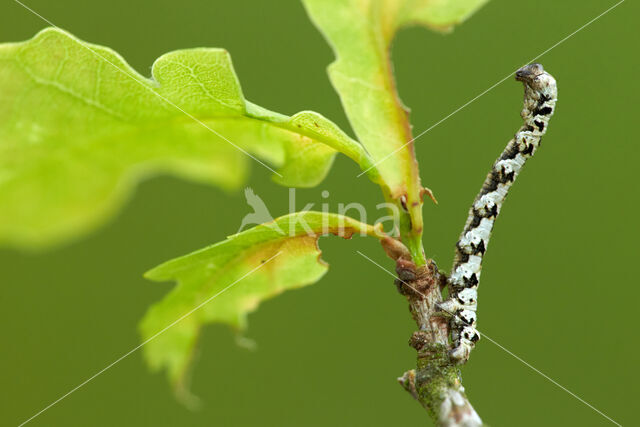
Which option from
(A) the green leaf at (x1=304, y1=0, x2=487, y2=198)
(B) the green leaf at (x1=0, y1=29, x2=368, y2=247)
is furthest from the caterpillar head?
(B) the green leaf at (x1=0, y1=29, x2=368, y2=247)

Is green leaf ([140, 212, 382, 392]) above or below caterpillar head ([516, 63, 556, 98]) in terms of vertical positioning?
below

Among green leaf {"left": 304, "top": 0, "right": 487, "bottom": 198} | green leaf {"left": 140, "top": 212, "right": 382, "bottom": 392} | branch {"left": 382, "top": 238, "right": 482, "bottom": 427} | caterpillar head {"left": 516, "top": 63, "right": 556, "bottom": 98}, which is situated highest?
green leaf {"left": 304, "top": 0, "right": 487, "bottom": 198}

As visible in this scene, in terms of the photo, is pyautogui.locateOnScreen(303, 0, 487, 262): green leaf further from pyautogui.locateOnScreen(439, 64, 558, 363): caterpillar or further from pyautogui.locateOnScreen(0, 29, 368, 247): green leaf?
pyautogui.locateOnScreen(439, 64, 558, 363): caterpillar

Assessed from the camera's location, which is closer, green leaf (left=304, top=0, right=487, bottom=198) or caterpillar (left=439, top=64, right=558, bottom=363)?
green leaf (left=304, top=0, right=487, bottom=198)

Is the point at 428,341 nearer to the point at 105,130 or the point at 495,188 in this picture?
the point at 495,188

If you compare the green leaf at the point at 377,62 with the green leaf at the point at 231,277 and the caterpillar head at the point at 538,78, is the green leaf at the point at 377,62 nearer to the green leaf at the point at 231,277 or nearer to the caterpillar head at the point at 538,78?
the green leaf at the point at 231,277

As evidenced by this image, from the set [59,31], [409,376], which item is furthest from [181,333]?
[59,31]
